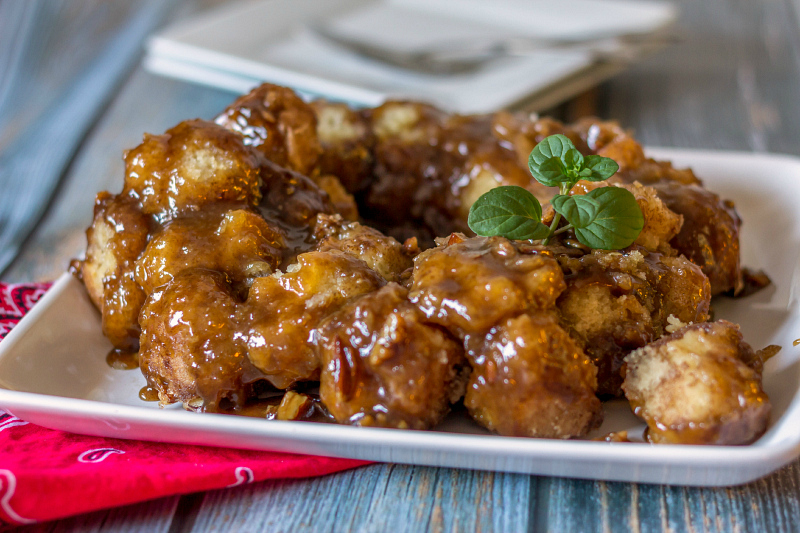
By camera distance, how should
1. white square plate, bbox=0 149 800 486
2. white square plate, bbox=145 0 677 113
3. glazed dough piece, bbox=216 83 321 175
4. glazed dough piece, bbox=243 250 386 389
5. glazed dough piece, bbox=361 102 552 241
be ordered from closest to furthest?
white square plate, bbox=0 149 800 486 < glazed dough piece, bbox=243 250 386 389 < glazed dough piece, bbox=216 83 321 175 < glazed dough piece, bbox=361 102 552 241 < white square plate, bbox=145 0 677 113

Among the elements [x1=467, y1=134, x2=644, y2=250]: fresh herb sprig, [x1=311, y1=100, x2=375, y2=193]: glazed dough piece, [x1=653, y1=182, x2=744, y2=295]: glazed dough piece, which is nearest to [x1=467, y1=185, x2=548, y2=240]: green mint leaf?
[x1=467, y1=134, x2=644, y2=250]: fresh herb sprig

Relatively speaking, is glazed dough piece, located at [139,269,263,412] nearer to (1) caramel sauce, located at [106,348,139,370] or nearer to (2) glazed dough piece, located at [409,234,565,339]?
(1) caramel sauce, located at [106,348,139,370]

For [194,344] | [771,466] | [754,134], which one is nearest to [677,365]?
[771,466]

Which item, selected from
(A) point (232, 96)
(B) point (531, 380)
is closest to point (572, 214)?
(B) point (531, 380)

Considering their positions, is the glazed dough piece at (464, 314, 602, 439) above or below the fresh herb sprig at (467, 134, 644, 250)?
below

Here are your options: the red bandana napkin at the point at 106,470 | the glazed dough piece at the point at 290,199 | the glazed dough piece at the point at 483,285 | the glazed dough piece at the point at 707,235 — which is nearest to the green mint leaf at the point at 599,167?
the glazed dough piece at the point at 483,285

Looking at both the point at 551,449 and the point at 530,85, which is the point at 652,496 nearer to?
the point at 551,449

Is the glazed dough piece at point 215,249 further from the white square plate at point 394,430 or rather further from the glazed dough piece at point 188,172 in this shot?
the white square plate at point 394,430
